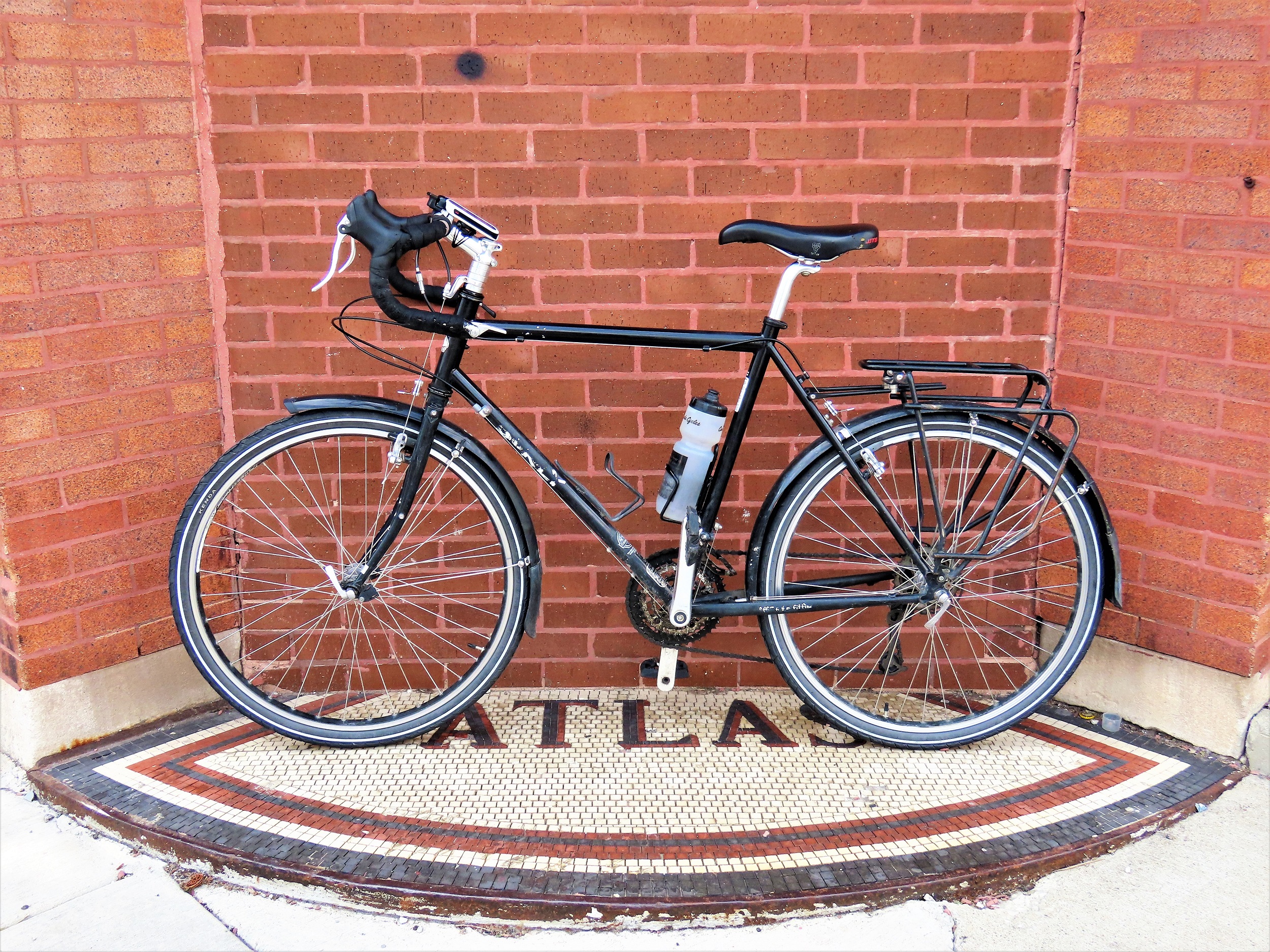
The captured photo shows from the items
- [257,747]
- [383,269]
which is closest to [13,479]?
[257,747]

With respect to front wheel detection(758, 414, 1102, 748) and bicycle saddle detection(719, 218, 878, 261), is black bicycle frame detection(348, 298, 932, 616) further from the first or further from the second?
bicycle saddle detection(719, 218, 878, 261)

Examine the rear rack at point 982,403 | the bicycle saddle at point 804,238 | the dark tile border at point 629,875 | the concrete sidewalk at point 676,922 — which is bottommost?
the concrete sidewalk at point 676,922

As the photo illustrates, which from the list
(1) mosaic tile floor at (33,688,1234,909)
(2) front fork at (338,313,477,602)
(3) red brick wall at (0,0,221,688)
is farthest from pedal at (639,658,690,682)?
(3) red brick wall at (0,0,221,688)

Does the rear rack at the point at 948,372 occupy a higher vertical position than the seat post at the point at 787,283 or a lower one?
lower

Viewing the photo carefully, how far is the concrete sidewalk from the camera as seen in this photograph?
2.41 metres

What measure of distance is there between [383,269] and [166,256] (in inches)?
33.6

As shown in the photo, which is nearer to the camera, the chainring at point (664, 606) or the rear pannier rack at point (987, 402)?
the rear pannier rack at point (987, 402)

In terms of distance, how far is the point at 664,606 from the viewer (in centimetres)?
304

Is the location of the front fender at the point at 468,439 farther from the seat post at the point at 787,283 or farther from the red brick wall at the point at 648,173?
the seat post at the point at 787,283

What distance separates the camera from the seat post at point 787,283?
2.86m

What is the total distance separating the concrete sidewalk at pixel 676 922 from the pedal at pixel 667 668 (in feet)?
2.57

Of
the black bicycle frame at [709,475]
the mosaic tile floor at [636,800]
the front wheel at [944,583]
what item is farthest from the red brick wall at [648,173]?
the mosaic tile floor at [636,800]

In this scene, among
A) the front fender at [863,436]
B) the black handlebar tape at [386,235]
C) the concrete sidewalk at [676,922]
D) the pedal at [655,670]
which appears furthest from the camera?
the pedal at [655,670]

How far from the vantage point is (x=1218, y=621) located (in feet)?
10.00
